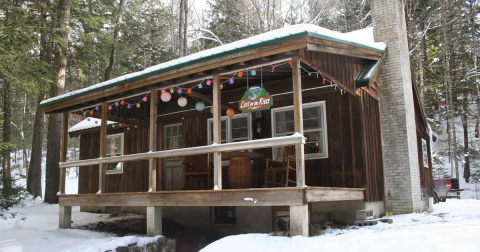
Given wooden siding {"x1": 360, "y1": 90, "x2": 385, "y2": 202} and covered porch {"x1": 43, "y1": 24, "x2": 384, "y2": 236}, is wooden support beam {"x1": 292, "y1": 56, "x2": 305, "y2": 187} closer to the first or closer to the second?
covered porch {"x1": 43, "y1": 24, "x2": 384, "y2": 236}

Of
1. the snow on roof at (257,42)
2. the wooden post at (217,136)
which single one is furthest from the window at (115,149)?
the wooden post at (217,136)

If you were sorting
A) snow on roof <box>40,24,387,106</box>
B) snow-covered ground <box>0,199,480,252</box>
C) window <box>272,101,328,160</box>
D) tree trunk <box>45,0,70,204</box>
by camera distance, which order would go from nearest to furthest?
snow-covered ground <box>0,199,480,252</box> < snow on roof <box>40,24,387,106</box> < window <box>272,101,328,160</box> < tree trunk <box>45,0,70,204</box>

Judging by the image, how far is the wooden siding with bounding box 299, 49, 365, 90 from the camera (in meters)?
6.53

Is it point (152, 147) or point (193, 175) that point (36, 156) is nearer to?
point (193, 175)

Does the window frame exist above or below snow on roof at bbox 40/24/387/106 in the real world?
below

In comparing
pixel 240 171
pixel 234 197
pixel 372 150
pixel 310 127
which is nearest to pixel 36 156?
pixel 240 171

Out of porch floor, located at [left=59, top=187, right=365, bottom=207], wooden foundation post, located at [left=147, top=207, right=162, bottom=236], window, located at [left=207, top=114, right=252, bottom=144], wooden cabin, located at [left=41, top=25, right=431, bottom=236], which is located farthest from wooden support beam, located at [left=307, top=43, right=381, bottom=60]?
wooden foundation post, located at [left=147, top=207, right=162, bottom=236]

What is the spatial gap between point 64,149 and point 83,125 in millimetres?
4142

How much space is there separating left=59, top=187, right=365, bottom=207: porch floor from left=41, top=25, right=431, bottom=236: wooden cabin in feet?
0.07

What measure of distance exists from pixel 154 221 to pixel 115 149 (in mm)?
6107

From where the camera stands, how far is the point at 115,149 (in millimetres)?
13109

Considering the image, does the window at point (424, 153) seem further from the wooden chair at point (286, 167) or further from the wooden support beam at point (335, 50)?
the wooden chair at point (286, 167)

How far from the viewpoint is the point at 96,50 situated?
17.7 meters

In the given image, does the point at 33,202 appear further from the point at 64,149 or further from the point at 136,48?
the point at 136,48
